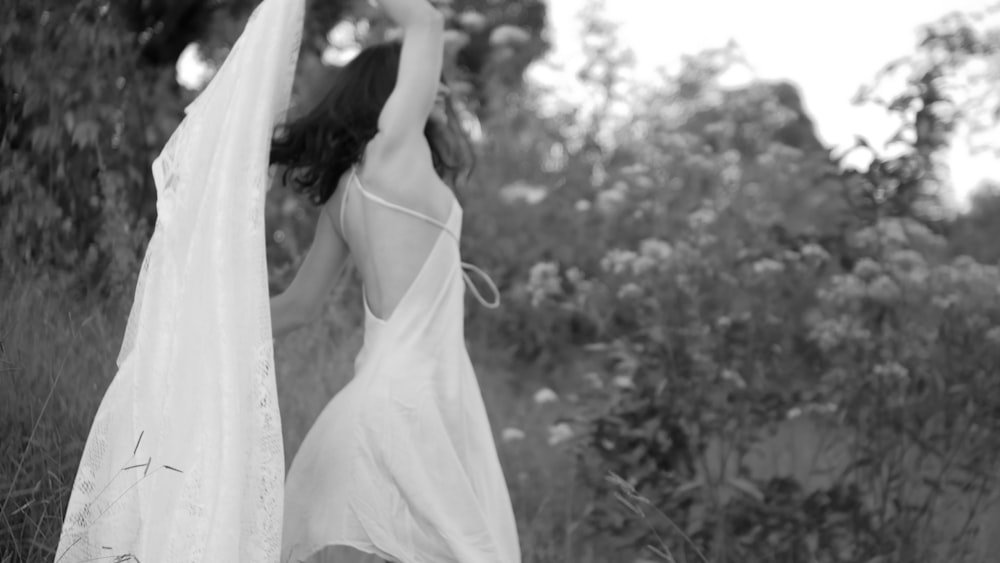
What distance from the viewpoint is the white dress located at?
2.16 meters

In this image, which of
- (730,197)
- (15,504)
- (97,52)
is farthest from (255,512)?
(730,197)

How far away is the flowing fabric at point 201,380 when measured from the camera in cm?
190


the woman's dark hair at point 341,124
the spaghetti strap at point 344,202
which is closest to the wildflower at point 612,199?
the woman's dark hair at point 341,124

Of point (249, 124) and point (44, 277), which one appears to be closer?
point (249, 124)

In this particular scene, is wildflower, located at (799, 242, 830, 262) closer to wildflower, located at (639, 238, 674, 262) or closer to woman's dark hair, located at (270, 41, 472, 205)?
wildflower, located at (639, 238, 674, 262)

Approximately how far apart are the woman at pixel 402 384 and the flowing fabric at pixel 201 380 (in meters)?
0.26

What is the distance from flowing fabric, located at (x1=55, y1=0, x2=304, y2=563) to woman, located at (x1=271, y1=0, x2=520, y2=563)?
0.26 metres

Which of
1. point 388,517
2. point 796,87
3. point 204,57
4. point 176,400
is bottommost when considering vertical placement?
point 796,87

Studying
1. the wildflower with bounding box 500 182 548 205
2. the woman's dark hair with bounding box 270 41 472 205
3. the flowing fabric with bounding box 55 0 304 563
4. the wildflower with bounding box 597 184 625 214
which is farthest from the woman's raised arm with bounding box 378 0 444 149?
the wildflower with bounding box 500 182 548 205

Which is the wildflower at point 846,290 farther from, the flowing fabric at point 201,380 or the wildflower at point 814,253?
the flowing fabric at point 201,380

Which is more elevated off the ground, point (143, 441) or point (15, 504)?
point (143, 441)

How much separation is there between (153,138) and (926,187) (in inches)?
93.0

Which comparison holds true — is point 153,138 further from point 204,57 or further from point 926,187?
point 926,187

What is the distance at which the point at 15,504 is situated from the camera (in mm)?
2287
